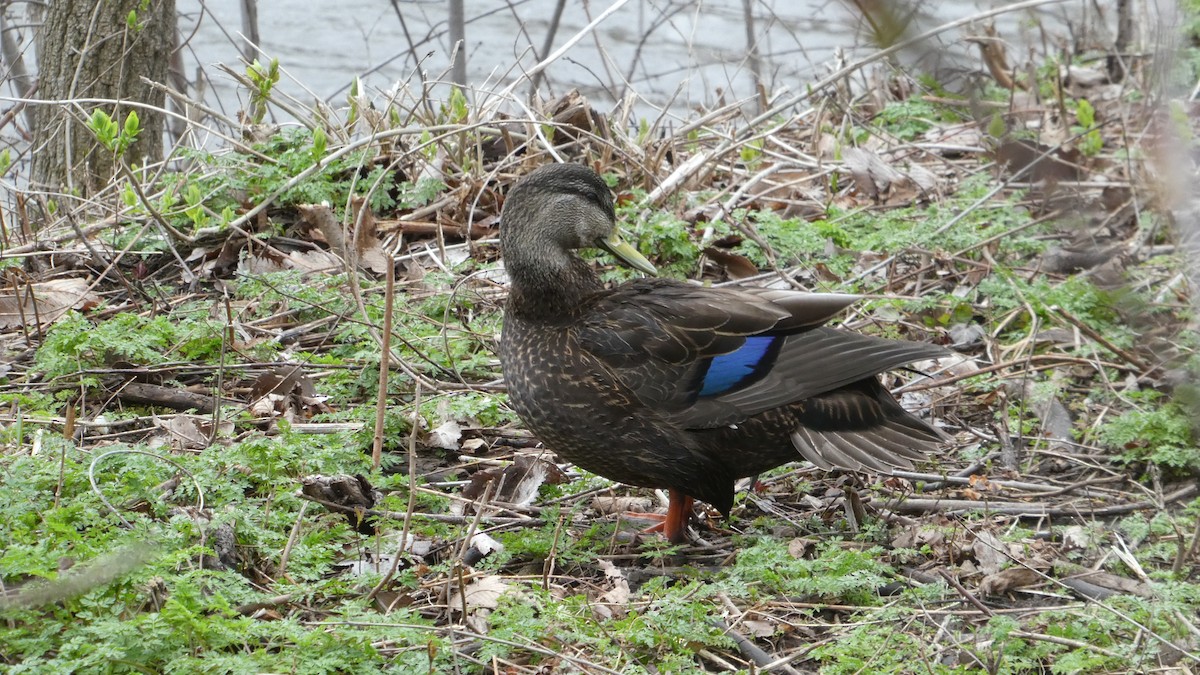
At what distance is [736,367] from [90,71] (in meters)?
4.51

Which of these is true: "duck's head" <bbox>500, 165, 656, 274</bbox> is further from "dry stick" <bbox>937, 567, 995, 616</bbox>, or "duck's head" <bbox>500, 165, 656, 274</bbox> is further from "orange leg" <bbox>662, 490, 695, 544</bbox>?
"dry stick" <bbox>937, 567, 995, 616</bbox>

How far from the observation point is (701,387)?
3.86 m

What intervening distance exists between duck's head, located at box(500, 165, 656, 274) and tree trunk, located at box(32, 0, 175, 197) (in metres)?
3.18

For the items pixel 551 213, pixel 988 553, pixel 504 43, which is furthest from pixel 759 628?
pixel 504 43

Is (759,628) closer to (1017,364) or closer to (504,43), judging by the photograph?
(1017,364)

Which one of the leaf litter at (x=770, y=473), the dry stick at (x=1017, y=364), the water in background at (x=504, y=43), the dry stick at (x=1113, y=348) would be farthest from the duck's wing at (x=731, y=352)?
the water in background at (x=504, y=43)

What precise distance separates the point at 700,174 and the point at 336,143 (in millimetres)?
1859

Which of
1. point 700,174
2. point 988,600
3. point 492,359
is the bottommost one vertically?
point 988,600

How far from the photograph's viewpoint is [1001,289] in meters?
5.45

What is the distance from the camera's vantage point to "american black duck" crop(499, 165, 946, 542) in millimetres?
3779

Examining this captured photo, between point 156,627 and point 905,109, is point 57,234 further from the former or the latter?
point 905,109

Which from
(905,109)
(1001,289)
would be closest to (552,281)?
(1001,289)

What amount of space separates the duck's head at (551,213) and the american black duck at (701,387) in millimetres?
108

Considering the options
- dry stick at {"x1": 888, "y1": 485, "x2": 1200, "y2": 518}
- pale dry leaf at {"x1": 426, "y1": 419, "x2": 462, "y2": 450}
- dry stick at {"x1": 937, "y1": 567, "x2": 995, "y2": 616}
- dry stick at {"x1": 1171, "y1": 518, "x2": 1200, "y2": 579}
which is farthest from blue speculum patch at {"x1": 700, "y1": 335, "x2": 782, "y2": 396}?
dry stick at {"x1": 1171, "y1": 518, "x2": 1200, "y2": 579}
